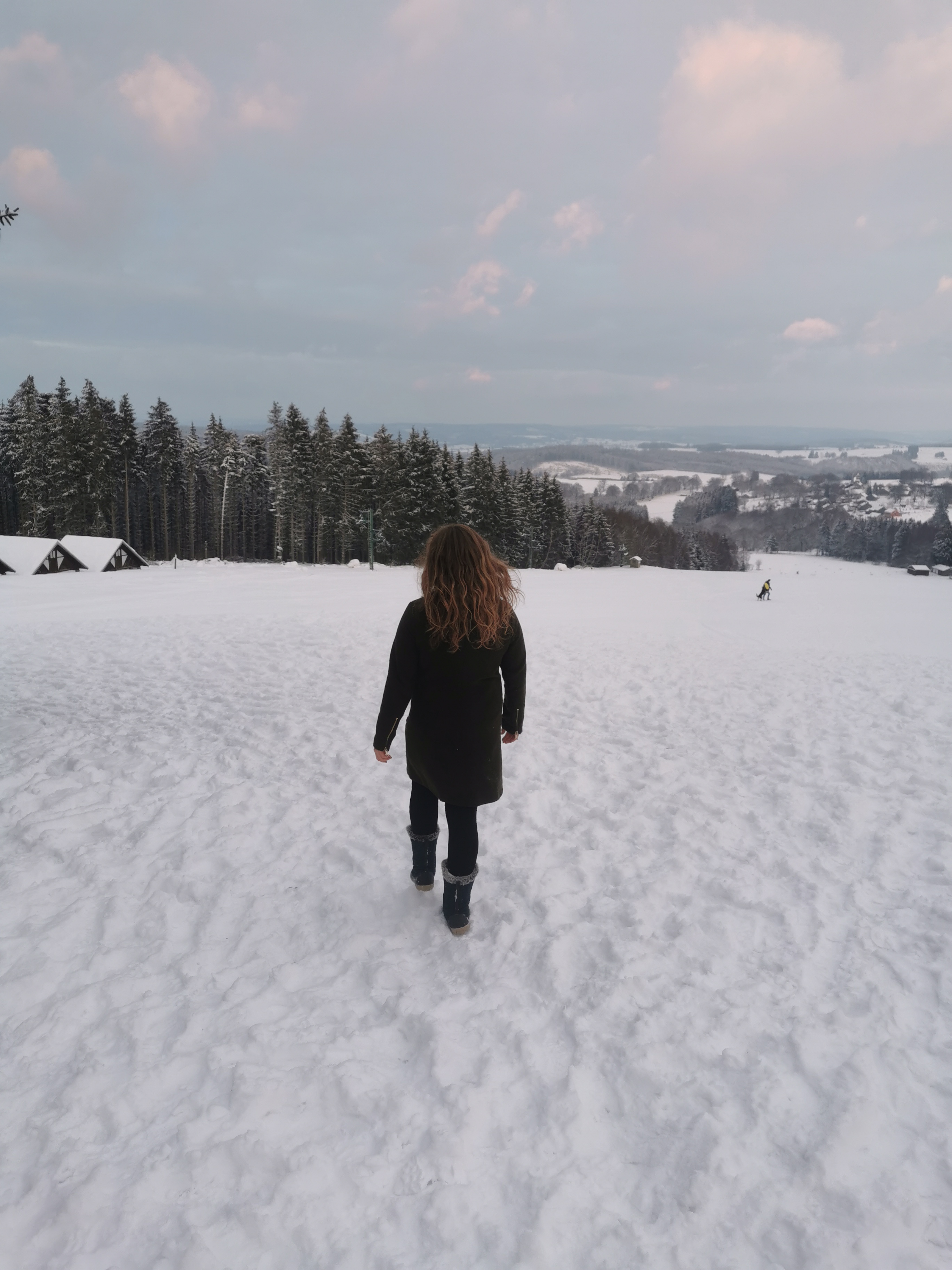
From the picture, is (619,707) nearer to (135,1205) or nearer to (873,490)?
(135,1205)

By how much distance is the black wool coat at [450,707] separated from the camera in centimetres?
350

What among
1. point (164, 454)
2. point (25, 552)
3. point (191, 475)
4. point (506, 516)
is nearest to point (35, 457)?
point (164, 454)

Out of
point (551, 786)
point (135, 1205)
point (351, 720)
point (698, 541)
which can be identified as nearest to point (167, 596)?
point (351, 720)

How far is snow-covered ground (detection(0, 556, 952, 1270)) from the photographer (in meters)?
2.33

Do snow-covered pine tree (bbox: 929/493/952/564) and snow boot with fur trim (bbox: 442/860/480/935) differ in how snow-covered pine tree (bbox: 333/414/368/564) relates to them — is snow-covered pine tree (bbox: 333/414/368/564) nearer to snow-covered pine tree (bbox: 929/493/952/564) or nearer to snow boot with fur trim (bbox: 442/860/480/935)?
snow boot with fur trim (bbox: 442/860/480/935)

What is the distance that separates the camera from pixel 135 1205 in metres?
2.34

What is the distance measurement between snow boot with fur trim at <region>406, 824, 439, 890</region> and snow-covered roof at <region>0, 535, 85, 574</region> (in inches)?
1419

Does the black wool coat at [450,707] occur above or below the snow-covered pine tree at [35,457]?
below

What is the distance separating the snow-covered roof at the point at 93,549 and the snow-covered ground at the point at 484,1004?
1295 inches

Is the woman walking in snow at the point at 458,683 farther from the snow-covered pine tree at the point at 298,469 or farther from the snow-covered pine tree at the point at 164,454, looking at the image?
the snow-covered pine tree at the point at 164,454

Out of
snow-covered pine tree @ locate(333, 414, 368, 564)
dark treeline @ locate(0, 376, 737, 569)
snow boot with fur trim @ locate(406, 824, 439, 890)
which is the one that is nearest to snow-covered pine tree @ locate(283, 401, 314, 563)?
dark treeline @ locate(0, 376, 737, 569)

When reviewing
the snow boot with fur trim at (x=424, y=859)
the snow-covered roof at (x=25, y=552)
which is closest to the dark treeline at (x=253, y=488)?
the snow-covered roof at (x=25, y=552)

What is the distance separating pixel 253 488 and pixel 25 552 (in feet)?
89.0

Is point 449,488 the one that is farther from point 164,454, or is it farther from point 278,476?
point 164,454
